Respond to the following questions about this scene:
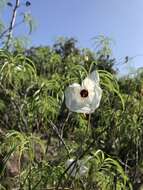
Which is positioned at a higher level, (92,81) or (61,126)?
(92,81)

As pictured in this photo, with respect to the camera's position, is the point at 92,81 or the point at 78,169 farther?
the point at 78,169

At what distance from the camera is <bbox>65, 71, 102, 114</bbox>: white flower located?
183 cm

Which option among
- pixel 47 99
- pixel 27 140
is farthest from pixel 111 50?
A: pixel 27 140

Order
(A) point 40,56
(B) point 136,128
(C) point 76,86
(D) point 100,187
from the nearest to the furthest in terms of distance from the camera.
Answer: (C) point 76,86 → (D) point 100,187 → (B) point 136,128 → (A) point 40,56

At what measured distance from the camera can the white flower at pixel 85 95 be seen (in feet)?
6.01

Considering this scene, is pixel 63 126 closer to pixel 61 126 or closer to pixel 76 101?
pixel 61 126

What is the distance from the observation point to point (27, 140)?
1959 millimetres

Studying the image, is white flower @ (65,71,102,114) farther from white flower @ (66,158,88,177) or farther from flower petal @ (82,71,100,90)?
white flower @ (66,158,88,177)

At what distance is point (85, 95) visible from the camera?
1843 mm

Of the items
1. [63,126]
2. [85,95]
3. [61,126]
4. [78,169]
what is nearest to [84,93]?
[85,95]

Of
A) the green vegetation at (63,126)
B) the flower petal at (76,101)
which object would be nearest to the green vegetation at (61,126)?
the green vegetation at (63,126)

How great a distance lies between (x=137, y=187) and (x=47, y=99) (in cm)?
93

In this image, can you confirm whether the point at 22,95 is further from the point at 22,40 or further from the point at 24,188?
the point at 24,188

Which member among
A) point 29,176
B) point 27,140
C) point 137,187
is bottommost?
point 137,187
